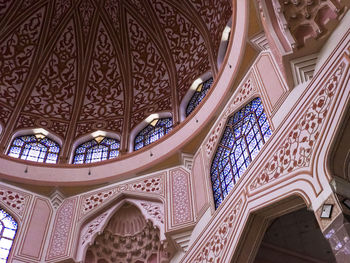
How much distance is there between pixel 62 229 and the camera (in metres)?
9.74

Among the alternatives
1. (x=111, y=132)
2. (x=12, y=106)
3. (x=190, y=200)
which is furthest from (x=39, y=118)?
(x=190, y=200)

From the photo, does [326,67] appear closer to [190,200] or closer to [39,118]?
[190,200]

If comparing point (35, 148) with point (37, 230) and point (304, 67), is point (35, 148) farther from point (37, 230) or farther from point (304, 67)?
point (304, 67)

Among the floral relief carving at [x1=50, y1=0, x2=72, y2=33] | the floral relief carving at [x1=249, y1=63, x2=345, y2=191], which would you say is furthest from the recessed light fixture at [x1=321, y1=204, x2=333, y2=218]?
the floral relief carving at [x1=50, y1=0, x2=72, y2=33]

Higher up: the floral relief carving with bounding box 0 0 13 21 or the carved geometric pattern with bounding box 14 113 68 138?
the floral relief carving with bounding box 0 0 13 21

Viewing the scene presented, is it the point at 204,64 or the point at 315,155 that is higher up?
the point at 204,64

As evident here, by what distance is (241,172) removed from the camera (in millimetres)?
7516

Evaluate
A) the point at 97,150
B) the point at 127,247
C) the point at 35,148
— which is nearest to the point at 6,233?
the point at 127,247

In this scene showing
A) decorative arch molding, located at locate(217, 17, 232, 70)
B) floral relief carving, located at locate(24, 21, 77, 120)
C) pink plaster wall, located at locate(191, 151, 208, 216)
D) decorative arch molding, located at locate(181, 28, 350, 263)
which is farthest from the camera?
floral relief carving, located at locate(24, 21, 77, 120)

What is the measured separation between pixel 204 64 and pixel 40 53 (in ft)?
16.4

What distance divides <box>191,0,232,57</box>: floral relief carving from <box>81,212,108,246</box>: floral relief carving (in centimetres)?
476

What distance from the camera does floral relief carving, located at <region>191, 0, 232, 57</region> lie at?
11070mm

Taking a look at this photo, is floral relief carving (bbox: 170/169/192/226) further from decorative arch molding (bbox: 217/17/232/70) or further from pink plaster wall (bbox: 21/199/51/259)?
decorative arch molding (bbox: 217/17/232/70)

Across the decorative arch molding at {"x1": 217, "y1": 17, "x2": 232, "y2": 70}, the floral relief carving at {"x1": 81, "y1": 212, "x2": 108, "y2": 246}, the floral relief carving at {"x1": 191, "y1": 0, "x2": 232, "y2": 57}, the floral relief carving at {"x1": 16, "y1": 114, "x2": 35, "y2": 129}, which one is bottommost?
the floral relief carving at {"x1": 81, "y1": 212, "x2": 108, "y2": 246}
